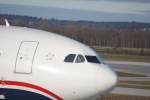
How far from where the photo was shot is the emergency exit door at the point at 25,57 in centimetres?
1623

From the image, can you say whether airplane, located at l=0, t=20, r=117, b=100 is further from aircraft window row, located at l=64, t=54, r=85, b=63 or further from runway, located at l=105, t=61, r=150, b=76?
runway, located at l=105, t=61, r=150, b=76

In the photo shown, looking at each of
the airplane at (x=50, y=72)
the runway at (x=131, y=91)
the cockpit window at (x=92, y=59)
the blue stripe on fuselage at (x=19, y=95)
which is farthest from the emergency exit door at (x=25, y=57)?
the runway at (x=131, y=91)

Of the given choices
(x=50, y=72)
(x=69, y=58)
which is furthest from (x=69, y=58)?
(x=50, y=72)

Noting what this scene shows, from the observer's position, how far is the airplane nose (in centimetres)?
1608

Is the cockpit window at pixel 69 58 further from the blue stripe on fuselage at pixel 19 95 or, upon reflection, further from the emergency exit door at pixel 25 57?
the blue stripe on fuselage at pixel 19 95

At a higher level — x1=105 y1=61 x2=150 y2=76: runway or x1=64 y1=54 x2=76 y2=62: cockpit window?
x1=64 y1=54 x2=76 y2=62: cockpit window

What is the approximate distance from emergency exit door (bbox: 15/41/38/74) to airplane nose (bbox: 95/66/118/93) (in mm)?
2249

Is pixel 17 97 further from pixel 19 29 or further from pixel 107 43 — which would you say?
pixel 107 43

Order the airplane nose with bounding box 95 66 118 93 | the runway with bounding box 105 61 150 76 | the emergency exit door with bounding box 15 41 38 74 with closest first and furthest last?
1. the airplane nose with bounding box 95 66 118 93
2. the emergency exit door with bounding box 15 41 38 74
3. the runway with bounding box 105 61 150 76

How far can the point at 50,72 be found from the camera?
16156 millimetres

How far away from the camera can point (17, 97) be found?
16.6 meters

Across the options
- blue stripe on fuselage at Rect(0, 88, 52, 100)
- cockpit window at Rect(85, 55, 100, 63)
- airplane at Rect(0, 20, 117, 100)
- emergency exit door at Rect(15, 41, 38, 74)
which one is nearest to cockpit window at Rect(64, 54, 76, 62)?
airplane at Rect(0, 20, 117, 100)

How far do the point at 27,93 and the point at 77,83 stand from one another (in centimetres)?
176

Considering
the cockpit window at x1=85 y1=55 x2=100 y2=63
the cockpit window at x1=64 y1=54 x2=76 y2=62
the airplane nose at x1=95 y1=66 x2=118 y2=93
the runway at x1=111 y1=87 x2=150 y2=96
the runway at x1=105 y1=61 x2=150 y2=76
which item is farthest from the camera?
the runway at x1=105 y1=61 x2=150 y2=76
